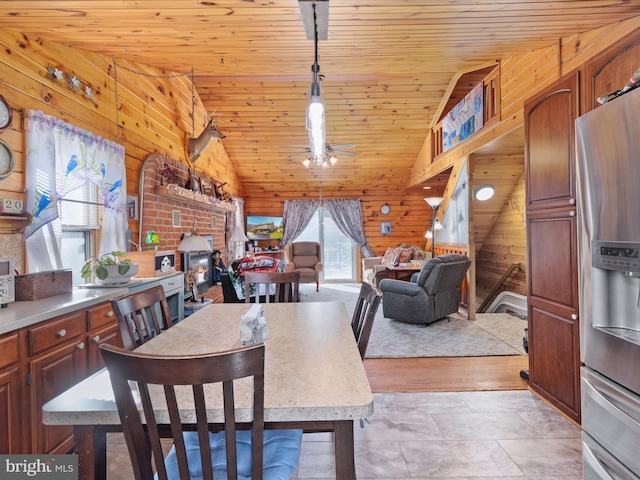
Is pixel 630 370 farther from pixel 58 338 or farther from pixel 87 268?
pixel 87 268

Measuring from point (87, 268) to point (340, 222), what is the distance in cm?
617

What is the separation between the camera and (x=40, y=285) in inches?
77.0

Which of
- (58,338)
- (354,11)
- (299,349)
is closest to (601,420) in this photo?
(299,349)

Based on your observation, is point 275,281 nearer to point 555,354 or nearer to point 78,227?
point 78,227

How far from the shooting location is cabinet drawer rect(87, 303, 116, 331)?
1.99 m

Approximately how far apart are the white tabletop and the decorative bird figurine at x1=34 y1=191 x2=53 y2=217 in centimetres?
133

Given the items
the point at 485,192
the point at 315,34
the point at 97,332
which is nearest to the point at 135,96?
the point at 315,34

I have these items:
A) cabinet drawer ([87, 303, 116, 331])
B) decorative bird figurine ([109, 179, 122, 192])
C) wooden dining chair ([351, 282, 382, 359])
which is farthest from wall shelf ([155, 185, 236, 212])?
wooden dining chair ([351, 282, 382, 359])

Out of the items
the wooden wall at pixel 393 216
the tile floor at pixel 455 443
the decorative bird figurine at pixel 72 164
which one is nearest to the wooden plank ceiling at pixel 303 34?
the decorative bird figurine at pixel 72 164

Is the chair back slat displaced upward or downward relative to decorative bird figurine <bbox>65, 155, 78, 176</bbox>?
downward

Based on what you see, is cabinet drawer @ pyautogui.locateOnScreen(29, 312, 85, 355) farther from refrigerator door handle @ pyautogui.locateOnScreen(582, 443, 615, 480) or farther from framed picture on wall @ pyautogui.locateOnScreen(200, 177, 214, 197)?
framed picture on wall @ pyautogui.locateOnScreen(200, 177, 214, 197)

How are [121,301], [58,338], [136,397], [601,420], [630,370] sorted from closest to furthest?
1. [136,397]
2. [630,370]
3. [601,420]
4. [121,301]
5. [58,338]

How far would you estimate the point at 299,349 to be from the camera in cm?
134

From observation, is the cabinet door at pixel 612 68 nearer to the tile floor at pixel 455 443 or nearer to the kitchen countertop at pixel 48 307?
the tile floor at pixel 455 443
